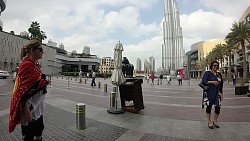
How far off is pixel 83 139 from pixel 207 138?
2983 mm

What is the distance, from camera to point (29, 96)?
8.42ft

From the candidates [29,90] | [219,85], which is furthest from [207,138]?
[29,90]

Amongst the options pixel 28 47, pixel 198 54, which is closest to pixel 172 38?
pixel 198 54

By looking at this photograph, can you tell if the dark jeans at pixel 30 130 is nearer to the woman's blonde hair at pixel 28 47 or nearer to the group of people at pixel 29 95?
the group of people at pixel 29 95

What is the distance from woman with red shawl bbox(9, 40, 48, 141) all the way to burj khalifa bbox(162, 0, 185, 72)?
3775 inches

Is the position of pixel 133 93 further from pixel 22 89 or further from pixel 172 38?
pixel 172 38

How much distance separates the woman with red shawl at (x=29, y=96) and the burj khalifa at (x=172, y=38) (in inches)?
3775

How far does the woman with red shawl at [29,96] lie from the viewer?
252 centimetres

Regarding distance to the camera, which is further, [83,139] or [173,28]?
[173,28]

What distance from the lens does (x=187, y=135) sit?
4.68 m

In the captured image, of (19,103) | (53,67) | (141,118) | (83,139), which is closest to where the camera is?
(19,103)

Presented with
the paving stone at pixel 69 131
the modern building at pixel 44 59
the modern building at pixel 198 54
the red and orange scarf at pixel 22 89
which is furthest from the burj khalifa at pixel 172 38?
the red and orange scarf at pixel 22 89

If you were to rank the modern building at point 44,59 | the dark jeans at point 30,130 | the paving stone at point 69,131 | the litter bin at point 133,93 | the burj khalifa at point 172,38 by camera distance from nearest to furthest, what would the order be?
the dark jeans at point 30,130 → the paving stone at point 69,131 → the litter bin at point 133,93 → the modern building at point 44,59 → the burj khalifa at point 172,38

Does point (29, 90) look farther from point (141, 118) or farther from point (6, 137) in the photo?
point (141, 118)
